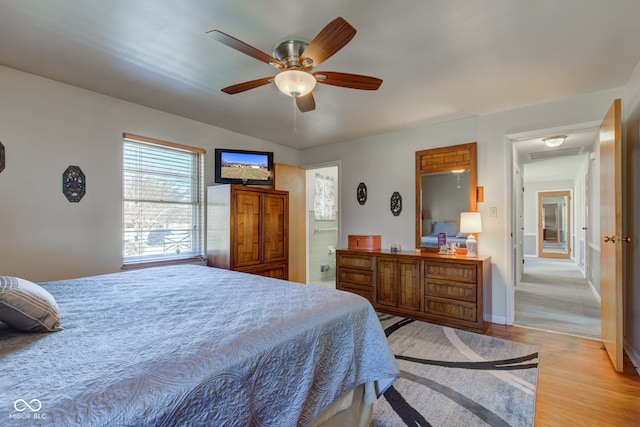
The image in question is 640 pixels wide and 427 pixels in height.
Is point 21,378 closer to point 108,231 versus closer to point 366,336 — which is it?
point 366,336

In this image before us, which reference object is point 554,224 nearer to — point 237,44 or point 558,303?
point 558,303

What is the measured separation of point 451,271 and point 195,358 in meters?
2.99

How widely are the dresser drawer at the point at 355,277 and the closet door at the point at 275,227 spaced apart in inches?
33.6

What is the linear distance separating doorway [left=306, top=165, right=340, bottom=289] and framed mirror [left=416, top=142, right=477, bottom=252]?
68.4 inches

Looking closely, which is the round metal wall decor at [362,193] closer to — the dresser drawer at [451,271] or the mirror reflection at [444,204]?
the mirror reflection at [444,204]

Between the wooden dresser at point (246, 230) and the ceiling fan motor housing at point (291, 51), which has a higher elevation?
the ceiling fan motor housing at point (291, 51)

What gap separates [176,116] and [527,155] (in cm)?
577

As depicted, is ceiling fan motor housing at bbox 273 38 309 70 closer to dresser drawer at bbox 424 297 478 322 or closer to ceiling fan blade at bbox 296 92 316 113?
ceiling fan blade at bbox 296 92 316 113

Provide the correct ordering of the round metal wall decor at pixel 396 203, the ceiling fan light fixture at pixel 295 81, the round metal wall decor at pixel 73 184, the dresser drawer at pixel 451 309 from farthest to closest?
the round metal wall decor at pixel 396 203 < the dresser drawer at pixel 451 309 < the round metal wall decor at pixel 73 184 < the ceiling fan light fixture at pixel 295 81

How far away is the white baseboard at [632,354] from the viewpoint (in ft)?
7.64

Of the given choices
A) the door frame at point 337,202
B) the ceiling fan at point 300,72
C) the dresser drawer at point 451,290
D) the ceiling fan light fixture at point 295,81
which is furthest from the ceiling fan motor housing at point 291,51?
the door frame at point 337,202

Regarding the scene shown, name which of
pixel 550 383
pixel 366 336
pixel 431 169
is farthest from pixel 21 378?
pixel 431 169

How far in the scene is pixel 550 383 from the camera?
2.16 meters

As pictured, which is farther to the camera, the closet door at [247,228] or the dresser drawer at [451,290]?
the closet door at [247,228]
